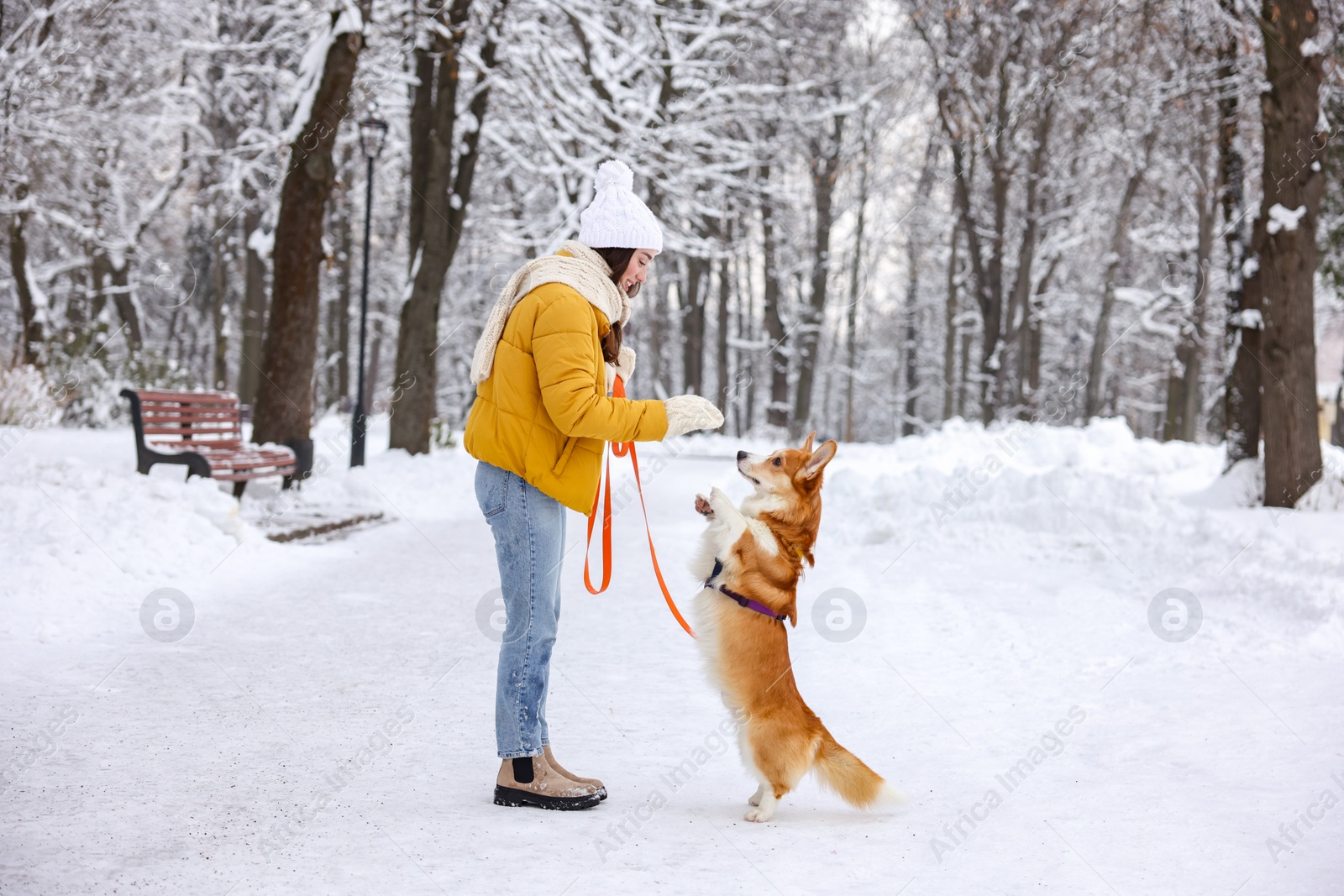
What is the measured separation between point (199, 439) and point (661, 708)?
7682 mm

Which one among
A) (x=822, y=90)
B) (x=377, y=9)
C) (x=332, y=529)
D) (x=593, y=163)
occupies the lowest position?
(x=332, y=529)

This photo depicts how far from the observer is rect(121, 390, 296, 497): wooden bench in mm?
9969

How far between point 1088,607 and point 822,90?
74.0 ft

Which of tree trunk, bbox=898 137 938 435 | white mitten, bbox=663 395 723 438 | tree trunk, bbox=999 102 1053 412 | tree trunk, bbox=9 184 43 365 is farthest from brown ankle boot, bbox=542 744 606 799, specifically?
tree trunk, bbox=898 137 938 435

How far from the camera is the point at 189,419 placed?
10.8 metres

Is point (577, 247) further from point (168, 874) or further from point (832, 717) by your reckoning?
point (832, 717)

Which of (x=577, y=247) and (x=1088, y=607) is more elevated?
(x=577, y=247)

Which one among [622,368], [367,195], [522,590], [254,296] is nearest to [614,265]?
[622,368]

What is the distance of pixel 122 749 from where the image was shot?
427cm

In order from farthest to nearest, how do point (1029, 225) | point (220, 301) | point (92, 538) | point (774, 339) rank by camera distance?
point (774, 339), point (220, 301), point (1029, 225), point (92, 538)

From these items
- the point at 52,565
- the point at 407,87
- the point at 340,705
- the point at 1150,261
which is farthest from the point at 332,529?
the point at 1150,261

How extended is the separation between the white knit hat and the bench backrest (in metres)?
7.76

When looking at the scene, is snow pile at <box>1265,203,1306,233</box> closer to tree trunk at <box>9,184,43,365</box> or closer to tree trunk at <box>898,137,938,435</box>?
tree trunk at <box>898,137,938,435</box>

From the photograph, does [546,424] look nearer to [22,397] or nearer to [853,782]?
[853,782]
